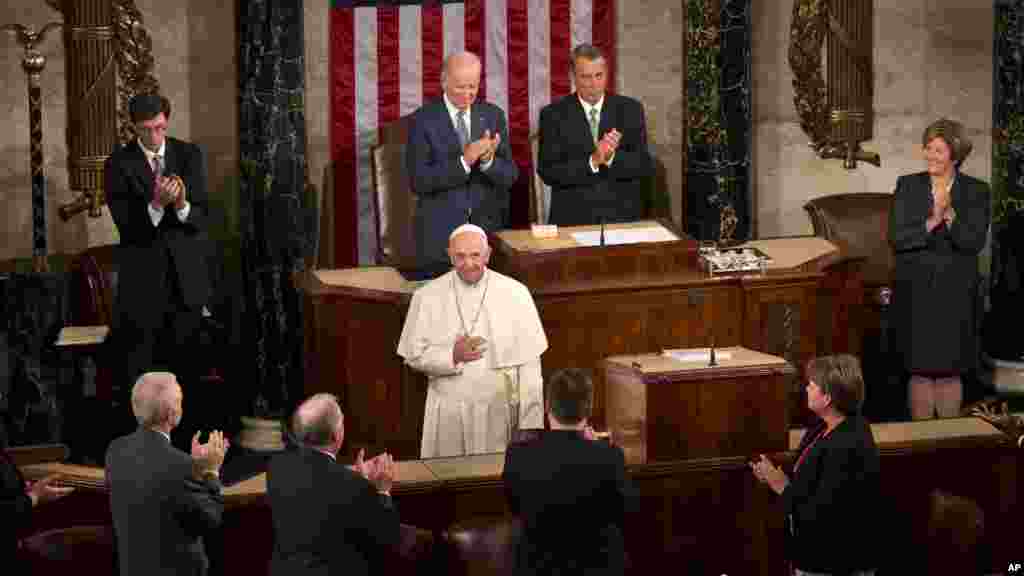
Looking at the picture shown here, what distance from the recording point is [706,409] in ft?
29.5

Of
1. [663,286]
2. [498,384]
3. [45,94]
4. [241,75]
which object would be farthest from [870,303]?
[45,94]

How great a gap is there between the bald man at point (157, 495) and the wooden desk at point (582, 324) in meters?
3.21

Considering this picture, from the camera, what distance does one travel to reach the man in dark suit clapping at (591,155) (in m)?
11.4

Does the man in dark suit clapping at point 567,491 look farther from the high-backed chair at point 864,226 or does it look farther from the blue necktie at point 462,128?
the high-backed chair at point 864,226

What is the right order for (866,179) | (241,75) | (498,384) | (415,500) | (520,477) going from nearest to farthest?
(520,477)
(415,500)
(498,384)
(241,75)
(866,179)

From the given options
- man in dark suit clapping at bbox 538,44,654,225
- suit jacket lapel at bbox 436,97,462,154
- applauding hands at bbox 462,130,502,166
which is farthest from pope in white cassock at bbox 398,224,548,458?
man in dark suit clapping at bbox 538,44,654,225

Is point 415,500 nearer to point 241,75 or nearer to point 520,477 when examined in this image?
point 520,477

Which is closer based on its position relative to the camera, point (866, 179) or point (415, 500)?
point (415, 500)

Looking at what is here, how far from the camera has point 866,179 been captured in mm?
13844

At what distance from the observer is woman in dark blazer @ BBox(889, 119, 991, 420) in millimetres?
11164

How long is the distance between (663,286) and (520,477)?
352cm

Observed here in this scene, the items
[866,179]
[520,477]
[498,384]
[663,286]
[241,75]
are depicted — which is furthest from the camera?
[866,179]

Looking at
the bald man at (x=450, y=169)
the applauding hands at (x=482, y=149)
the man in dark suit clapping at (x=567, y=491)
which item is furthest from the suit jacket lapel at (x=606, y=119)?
the man in dark suit clapping at (x=567, y=491)

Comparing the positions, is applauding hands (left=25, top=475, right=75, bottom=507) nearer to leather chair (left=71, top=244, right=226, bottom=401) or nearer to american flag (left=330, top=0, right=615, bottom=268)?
leather chair (left=71, top=244, right=226, bottom=401)
